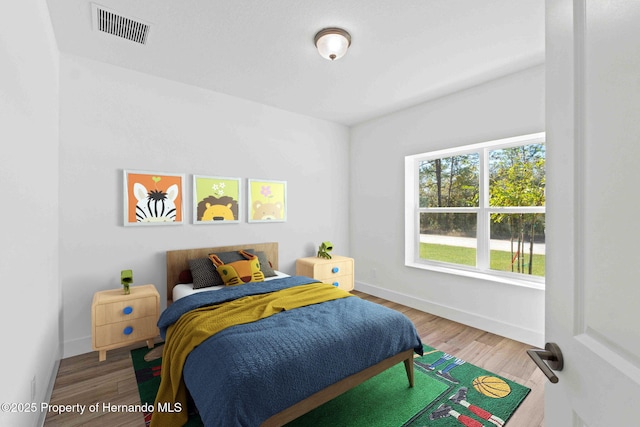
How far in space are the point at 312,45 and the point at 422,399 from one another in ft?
9.15

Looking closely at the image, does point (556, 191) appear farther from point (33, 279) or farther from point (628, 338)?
point (33, 279)

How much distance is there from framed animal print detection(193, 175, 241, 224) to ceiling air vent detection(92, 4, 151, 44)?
52.1 inches

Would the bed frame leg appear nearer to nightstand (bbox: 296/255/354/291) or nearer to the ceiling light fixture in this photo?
nightstand (bbox: 296/255/354/291)

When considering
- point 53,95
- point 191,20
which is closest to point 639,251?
point 191,20

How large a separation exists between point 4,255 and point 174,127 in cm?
217

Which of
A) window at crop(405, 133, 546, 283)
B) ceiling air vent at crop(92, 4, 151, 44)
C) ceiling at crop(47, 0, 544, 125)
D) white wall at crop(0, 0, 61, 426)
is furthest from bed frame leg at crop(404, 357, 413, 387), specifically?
ceiling air vent at crop(92, 4, 151, 44)

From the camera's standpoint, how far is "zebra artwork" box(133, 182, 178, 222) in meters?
2.80

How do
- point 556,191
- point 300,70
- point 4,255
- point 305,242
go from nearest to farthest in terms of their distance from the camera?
1. point 556,191
2. point 4,255
3. point 300,70
4. point 305,242

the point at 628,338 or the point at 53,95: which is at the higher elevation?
the point at 53,95

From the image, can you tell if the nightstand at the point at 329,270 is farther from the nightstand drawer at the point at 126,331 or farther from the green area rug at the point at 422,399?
the nightstand drawer at the point at 126,331

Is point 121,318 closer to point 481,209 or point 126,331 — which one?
point 126,331

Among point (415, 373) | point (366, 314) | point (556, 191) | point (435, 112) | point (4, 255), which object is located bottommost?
point (415, 373)

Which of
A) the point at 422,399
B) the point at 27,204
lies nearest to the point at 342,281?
the point at 422,399

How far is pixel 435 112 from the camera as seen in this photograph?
3.45 m
